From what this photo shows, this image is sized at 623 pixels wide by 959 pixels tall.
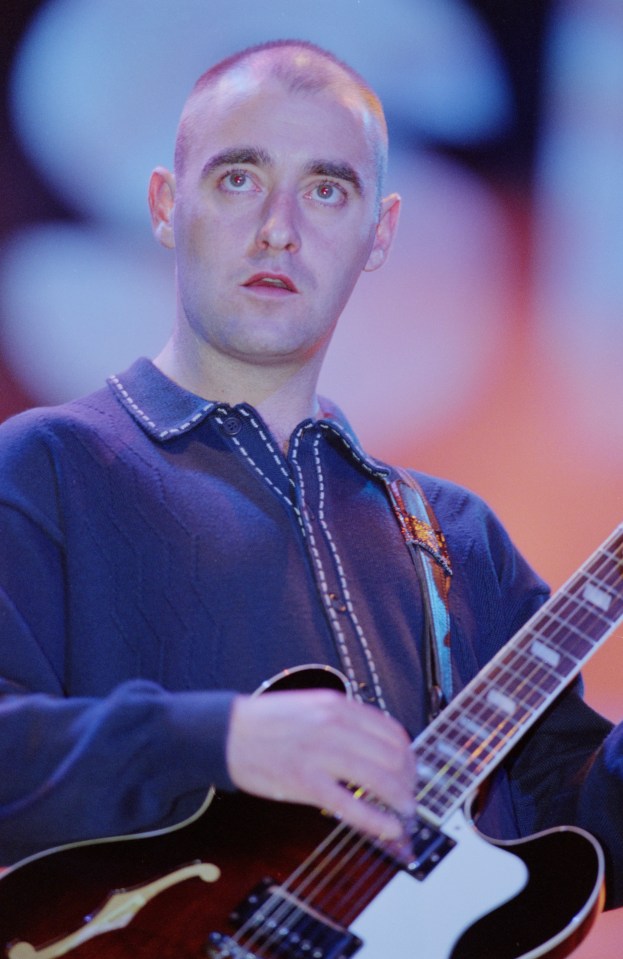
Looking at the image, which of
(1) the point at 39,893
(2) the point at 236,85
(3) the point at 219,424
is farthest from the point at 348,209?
(1) the point at 39,893

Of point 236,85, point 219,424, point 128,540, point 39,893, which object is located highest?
point 236,85

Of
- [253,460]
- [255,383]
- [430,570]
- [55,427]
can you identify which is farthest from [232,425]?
[430,570]

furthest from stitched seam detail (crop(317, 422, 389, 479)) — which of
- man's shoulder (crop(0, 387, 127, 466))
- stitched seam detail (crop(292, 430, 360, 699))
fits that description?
man's shoulder (crop(0, 387, 127, 466))

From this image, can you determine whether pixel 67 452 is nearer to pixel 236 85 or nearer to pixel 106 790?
pixel 106 790

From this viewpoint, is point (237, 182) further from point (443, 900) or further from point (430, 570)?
point (443, 900)

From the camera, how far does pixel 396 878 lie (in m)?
1.39

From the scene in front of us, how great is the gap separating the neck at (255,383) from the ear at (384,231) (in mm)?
304

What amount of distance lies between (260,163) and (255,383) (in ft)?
1.24

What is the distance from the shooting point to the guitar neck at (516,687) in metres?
1.46

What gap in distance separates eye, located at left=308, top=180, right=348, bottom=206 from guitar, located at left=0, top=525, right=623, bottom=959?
88cm

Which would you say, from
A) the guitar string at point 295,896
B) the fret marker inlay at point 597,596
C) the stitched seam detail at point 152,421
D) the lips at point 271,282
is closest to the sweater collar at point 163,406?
the stitched seam detail at point 152,421

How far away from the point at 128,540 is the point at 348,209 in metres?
0.73

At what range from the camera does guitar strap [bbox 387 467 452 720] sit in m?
1.77

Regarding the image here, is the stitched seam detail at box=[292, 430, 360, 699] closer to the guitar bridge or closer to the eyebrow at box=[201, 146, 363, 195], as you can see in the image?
the guitar bridge
